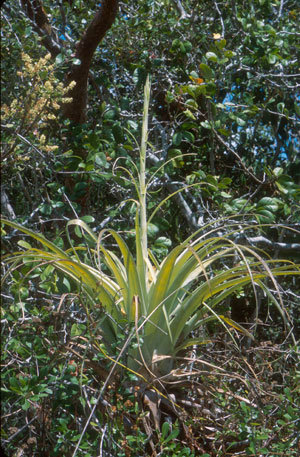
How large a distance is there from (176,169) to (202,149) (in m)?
0.23

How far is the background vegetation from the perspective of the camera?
158cm

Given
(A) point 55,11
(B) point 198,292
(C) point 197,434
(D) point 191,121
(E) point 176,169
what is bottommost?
(C) point 197,434

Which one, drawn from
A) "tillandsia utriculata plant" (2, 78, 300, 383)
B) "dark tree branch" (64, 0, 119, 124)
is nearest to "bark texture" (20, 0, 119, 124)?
"dark tree branch" (64, 0, 119, 124)

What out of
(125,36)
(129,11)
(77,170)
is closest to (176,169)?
(77,170)

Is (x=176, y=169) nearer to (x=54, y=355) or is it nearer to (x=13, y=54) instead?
(x=13, y=54)

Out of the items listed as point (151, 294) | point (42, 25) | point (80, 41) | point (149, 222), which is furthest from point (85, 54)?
point (151, 294)

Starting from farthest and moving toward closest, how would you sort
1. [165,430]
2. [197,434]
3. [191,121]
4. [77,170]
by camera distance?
[191,121] → [77,170] → [197,434] → [165,430]

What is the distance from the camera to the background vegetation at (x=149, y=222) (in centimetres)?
158

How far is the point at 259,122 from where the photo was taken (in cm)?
296

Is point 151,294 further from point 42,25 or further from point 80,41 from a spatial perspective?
point 42,25

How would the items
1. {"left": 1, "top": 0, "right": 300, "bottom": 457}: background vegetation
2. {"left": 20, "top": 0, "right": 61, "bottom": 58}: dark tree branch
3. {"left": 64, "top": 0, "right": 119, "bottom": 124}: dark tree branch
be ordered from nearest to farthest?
1. {"left": 1, "top": 0, "right": 300, "bottom": 457}: background vegetation
2. {"left": 64, "top": 0, "right": 119, "bottom": 124}: dark tree branch
3. {"left": 20, "top": 0, "right": 61, "bottom": 58}: dark tree branch

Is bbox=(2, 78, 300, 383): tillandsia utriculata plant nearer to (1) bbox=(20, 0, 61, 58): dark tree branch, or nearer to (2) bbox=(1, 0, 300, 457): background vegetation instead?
(2) bbox=(1, 0, 300, 457): background vegetation

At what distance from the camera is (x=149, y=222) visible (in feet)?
6.98

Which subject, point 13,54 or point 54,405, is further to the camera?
point 13,54
